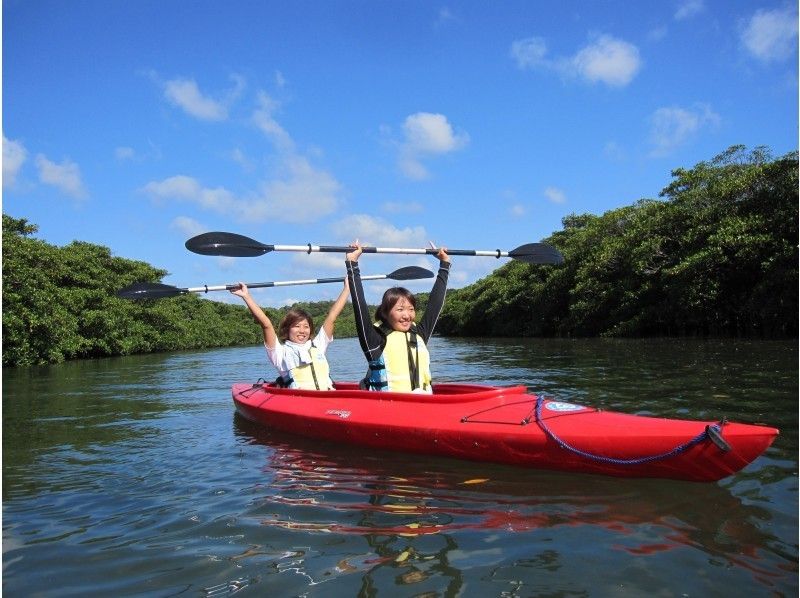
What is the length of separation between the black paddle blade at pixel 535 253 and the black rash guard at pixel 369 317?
1.80 metres

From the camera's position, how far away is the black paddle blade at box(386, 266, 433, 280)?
7916mm

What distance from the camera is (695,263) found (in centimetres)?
1986

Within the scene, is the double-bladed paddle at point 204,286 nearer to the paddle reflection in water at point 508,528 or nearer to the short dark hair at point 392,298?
the short dark hair at point 392,298

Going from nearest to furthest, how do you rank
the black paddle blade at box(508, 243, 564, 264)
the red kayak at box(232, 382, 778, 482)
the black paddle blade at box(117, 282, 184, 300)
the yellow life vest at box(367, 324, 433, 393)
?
the red kayak at box(232, 382, 778, 482), the yellow life vest at box(367, 324, 433, 393), the black paddle blade at box(508, 243, 564, 264), the black paddle blade at box(117, 282, 184, 300)

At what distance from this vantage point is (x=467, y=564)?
243cm

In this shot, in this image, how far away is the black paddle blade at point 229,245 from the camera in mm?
6680

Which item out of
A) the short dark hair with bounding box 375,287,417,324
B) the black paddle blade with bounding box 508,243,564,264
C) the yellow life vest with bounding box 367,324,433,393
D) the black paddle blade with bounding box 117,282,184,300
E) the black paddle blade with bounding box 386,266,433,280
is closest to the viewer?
the short dark hair with bounding box 375,287,417,324

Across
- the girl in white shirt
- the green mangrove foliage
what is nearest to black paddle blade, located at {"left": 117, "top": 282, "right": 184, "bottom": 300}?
the girl in white shirt

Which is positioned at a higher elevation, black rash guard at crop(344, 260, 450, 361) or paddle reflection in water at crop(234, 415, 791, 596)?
black rash guard at crop(344, 260, 450, 361)

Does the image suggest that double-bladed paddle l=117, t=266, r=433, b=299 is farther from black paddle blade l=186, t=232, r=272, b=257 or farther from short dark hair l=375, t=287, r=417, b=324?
short dark hair l=375, t=287, r=417, b=324

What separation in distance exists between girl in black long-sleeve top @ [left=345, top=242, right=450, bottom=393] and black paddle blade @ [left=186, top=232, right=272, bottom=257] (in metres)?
2.19

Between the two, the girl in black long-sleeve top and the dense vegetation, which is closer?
the girl in black long-sleeve top

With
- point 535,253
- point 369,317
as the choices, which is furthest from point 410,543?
point 535,253

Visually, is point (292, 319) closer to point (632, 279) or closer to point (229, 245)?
point (229, 245)
